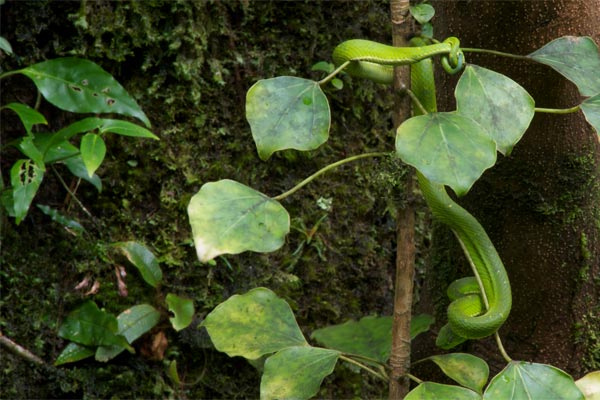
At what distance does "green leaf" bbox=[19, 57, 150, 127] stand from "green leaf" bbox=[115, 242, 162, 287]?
0.98 feet

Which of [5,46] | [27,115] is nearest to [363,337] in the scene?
[27,115]

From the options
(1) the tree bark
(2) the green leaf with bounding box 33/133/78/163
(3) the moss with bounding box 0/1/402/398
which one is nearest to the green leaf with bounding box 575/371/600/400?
(1) the tree bark

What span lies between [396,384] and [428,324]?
8.6 inches

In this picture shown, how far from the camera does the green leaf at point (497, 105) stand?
84 centimetres

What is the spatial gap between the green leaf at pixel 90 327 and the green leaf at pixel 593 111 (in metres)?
1.11

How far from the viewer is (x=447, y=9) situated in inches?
49.3

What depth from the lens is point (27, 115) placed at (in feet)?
4.91

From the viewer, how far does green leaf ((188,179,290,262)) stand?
800 mm

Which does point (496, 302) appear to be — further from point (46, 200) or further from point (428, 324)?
point (46, 200)

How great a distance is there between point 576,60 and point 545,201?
0.86 feet

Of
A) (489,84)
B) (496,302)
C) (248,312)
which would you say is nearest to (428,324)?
(496,302)

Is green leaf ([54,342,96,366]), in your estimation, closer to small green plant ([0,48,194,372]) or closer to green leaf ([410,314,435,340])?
small green plant ([0,48,194,372])

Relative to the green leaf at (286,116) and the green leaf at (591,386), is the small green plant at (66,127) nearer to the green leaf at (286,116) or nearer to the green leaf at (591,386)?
the green leaf at (286,116)

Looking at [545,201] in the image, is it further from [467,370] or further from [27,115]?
[27,115]
